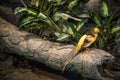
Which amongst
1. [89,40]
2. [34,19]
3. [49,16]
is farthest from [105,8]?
[34,19]

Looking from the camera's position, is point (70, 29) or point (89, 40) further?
point (70, 29)

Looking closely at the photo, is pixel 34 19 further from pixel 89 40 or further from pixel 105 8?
pixel 105 8

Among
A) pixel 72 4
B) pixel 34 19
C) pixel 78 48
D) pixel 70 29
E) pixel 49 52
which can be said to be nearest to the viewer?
pixel 78 48

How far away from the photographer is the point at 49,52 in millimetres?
3635

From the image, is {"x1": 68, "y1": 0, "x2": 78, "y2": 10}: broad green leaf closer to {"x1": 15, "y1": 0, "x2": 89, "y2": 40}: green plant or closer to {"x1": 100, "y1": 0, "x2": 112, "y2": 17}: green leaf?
{"x1": 15, "y1": 0, "x2": 89, "y2": 40}: green plant

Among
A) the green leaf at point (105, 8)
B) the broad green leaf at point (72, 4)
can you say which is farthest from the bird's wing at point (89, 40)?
the broad green leaf at point (72, 4)

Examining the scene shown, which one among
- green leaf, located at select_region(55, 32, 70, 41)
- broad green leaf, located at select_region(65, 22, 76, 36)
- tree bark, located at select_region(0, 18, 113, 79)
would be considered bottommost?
tree bark, located at select_region(0, 18, 113, 79)

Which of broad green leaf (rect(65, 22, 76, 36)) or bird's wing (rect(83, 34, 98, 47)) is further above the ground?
broad green leaf (rect(65, 22, 76, 36))

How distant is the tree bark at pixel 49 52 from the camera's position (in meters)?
3.34

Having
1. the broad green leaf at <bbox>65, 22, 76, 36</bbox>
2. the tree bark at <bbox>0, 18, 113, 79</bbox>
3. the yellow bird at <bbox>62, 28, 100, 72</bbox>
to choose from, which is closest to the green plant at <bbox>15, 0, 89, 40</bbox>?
the broad green leaf at <bbox>65, 22, 76, 36</bbox>

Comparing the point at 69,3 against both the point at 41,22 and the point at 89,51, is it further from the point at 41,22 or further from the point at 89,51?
the point at 89,51

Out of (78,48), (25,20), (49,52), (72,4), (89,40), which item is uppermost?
(72,4)

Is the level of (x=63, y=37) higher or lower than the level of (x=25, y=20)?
lower

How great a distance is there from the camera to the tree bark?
3.34 meters
